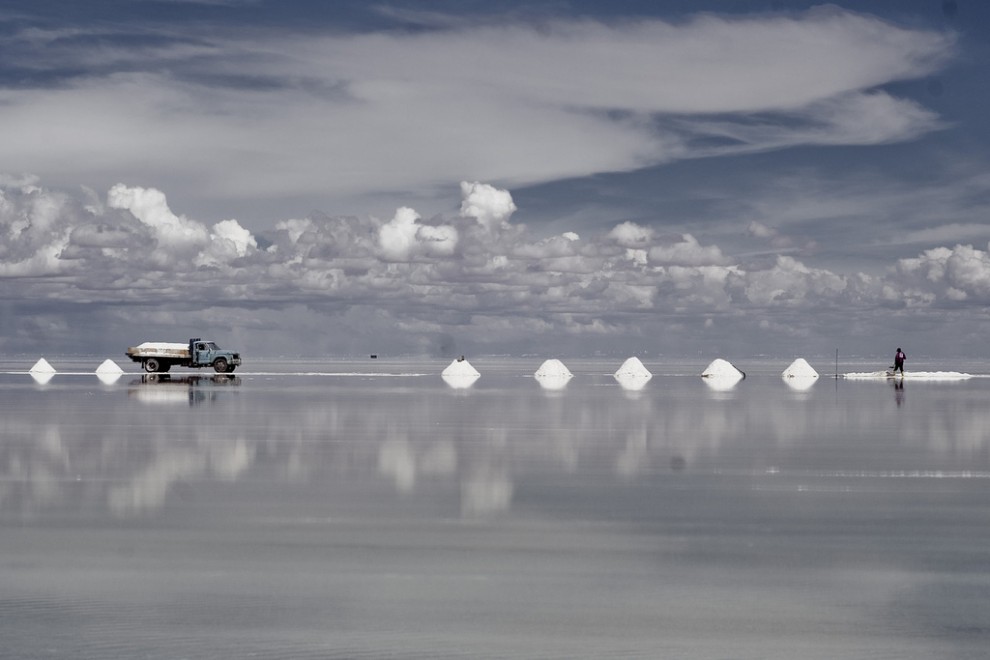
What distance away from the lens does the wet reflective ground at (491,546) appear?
788 cm

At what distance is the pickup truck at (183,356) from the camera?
79.0 metres

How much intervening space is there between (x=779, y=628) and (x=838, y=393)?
4825cm

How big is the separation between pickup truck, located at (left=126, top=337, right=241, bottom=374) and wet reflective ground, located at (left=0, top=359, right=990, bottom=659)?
5438 cm

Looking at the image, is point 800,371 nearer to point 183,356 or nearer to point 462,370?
point 462,370

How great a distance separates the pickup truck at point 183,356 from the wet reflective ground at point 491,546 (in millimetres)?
54378

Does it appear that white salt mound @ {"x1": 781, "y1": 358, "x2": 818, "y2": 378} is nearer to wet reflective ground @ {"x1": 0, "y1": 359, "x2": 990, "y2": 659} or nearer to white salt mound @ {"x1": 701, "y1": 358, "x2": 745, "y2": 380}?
white salt mound @ {"x1": 701, "y1": 358, "x2": 745, "y2": 380}

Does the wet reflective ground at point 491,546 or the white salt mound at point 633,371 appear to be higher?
the white salt mound at point 633,371

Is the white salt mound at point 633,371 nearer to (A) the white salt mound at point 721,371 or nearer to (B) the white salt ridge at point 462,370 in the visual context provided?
(A) the white salt mound at point 721,371

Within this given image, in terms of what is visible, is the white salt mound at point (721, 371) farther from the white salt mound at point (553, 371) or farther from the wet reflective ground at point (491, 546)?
the wet reflective ground at point (491, 546)

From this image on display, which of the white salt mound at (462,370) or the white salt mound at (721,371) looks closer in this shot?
the white salt mound at (721,371)

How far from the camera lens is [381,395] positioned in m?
49.2

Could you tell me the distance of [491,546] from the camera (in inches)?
450

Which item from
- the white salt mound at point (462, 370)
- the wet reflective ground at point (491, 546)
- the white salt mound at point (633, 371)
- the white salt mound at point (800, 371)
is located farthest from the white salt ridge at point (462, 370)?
the wet reflective ground at point (491, 546)

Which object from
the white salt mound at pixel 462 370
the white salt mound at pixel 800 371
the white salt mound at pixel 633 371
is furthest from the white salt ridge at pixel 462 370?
the white salt mound at pixel 800 371
